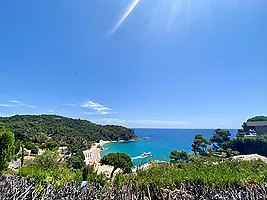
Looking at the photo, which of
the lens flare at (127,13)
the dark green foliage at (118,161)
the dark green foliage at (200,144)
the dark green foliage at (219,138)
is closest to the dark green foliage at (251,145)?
the dark green foliage at (219,138)

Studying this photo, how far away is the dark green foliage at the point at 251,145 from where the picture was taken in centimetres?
2277

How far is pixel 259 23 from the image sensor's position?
7617 mm

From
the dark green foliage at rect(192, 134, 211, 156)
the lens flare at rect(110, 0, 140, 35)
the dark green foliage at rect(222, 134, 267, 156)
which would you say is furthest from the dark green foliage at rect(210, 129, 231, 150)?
the lens flare at rect(110, 0, 140, 35)

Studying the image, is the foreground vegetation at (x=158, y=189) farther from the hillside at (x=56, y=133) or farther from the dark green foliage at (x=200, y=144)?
the hillside at (x=56, y=133)

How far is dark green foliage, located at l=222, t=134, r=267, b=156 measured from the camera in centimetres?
2277

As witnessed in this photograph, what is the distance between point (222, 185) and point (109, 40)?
873 cm

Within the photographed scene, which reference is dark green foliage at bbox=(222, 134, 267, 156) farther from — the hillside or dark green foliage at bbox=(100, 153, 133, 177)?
the hillside

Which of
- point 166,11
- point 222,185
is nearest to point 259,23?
point 166,11

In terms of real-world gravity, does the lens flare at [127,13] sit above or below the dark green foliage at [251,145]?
above

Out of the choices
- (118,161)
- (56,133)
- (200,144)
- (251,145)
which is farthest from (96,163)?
(56,133)

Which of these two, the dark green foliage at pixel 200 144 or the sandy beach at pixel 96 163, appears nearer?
the sandy beach at pixel 96 163

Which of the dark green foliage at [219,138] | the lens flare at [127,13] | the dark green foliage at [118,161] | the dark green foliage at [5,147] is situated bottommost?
the dark green foliage at [118,161]

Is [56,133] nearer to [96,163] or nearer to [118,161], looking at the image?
[96,163]

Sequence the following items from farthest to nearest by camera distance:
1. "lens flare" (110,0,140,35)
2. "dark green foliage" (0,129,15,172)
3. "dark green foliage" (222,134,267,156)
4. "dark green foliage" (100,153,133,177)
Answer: "dark green foliage" (222,134,267,156) < "dark green foliage" (100,153,133,177) < "dark green foliage" (0,129,15,172) < "lens flare" (110,0,140,35)
